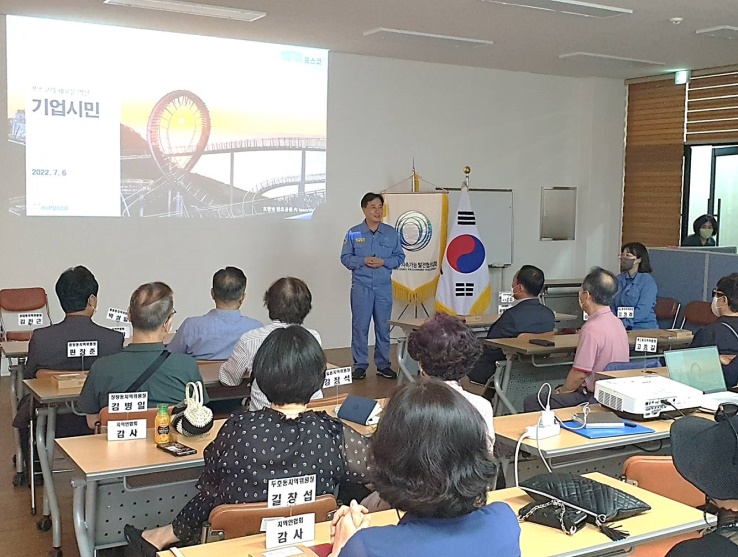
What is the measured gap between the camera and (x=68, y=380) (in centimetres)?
386

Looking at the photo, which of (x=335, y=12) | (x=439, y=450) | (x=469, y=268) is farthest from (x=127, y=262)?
(x=439, y=450)

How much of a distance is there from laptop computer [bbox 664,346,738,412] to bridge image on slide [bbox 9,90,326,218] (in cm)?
519

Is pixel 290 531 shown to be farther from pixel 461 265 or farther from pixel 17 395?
pixel 461 265

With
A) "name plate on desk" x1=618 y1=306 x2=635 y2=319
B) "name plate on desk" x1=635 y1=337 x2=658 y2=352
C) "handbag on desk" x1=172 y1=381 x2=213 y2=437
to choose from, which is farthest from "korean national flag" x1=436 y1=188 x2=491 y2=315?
"handbag on desk" x1=172 y1=381 x2=213 y2=437

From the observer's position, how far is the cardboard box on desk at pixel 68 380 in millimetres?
3816

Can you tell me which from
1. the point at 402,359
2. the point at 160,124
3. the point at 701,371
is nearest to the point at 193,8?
the point at 160,124

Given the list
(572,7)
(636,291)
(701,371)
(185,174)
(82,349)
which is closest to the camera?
(701,371)

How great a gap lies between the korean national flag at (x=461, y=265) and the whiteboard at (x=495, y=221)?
23.3 inches

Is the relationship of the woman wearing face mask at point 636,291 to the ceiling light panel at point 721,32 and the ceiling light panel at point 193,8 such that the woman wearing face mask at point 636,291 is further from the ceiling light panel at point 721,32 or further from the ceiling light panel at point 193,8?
the ceiling light panel at point 193,8

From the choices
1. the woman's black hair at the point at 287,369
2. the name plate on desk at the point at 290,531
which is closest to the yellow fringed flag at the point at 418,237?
the woman's black hair at the point at 287,369

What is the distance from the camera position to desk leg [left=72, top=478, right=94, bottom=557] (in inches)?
113

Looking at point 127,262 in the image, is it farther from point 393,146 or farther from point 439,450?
point 439,450

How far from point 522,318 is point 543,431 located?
2.57 meters

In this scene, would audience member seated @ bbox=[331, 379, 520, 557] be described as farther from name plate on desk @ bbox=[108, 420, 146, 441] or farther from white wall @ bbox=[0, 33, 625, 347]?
white wall @ bbox=[0, 33, 625, 347]
